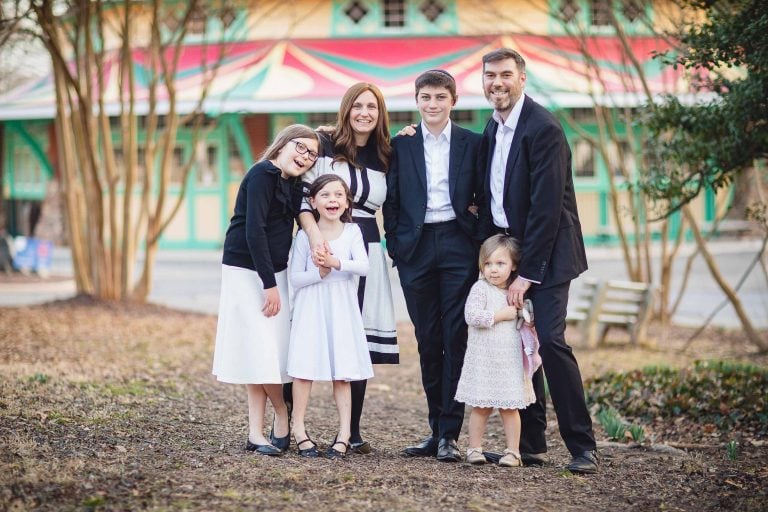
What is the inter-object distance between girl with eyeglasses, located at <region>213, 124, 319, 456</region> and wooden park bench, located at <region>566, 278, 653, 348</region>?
698 cm

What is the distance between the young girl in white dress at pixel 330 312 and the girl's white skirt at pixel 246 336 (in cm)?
10

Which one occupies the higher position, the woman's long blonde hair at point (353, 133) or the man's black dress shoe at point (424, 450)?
the woman's long blonde hair at point (353, 133)

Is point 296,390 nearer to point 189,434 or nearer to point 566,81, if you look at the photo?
point 189,434

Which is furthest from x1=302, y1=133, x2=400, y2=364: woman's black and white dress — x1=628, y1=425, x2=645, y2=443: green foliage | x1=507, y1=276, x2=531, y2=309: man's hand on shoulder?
x1=628, y1=425, x2=645, y2=443: green foliage

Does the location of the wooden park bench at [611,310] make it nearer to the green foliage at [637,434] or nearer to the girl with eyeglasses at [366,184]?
the green foliage at [637,434]

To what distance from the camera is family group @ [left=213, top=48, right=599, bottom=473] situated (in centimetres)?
532

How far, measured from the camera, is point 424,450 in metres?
5.71

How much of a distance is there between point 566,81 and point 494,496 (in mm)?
17764

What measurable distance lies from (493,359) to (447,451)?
0.61m

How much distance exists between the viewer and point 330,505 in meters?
4.31

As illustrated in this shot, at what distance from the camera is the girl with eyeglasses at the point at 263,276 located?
5406mm

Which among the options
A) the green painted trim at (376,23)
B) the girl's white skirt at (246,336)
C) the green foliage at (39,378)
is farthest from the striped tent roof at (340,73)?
the girl's white skirt at (246,336)

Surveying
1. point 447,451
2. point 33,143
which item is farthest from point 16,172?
point 447,451

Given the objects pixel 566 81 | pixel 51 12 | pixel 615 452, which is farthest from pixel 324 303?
pixel 566 81
